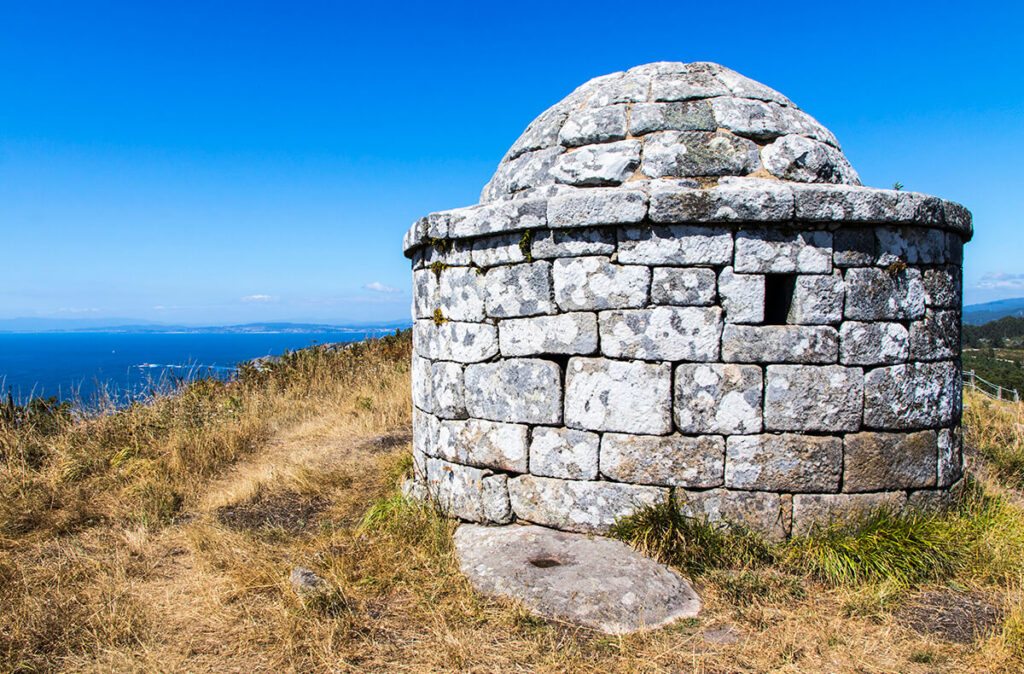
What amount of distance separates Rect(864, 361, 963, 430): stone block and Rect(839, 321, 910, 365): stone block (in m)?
0.07

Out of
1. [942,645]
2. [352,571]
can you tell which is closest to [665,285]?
[942,645]

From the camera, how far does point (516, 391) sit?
409cm

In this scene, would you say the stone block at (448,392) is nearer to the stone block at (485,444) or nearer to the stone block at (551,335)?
the stone block at (485,444)

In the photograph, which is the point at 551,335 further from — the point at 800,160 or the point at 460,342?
the point at 800,160

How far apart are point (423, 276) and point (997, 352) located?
41.4 metres

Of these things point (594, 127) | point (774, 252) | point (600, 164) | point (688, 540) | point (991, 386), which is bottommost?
point (991, 386)

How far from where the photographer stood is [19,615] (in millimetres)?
3227

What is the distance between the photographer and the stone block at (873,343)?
3.72 meters

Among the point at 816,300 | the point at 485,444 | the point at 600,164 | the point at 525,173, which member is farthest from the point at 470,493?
the point at 816,300

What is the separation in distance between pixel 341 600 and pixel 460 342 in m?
1.81

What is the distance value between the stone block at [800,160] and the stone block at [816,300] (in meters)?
0.85

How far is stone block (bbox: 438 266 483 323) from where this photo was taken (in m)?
4.24

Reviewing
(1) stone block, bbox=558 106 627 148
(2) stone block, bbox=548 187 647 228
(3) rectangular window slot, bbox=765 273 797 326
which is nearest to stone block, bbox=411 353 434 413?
(2) stone block, bbox=548 187 647 228

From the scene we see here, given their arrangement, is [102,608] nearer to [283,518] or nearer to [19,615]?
[19,615]
